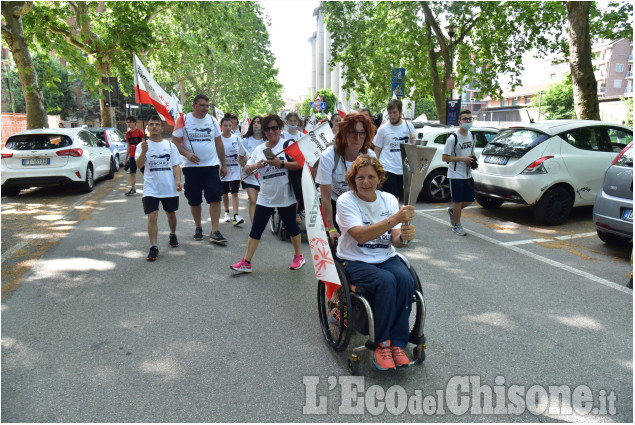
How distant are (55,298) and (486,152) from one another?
705cm

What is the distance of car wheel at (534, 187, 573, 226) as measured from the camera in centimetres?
775

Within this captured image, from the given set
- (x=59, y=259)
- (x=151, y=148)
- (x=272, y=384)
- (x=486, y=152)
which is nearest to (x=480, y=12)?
(x=486, y=152)

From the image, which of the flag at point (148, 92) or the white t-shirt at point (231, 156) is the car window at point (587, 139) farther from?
the flag at point (148, 92)

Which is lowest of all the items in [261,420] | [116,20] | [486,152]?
[261,420]

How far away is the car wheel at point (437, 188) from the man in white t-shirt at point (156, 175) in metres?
5.72

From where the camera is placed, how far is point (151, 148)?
6.11 metres

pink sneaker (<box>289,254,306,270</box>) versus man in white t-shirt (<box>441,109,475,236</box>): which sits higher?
man in white t-shirt (<box>441,109,475,236</box>)

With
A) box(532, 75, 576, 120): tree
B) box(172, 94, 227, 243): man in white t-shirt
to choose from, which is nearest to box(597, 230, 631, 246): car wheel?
box(172, 94, 227, 243): man in white t-shirt

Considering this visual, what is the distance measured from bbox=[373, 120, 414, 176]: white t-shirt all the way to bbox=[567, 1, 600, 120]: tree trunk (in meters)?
7.10

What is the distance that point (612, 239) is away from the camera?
21.7ft

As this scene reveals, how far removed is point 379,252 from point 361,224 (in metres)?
0.25

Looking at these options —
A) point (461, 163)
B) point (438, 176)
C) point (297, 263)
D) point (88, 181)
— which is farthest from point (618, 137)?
point (88, 181)

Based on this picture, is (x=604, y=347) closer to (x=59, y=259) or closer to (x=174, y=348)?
(x=174, y=348)

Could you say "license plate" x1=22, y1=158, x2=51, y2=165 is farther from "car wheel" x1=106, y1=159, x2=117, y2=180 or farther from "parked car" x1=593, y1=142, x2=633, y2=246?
"parked car" x1=593, y1=142, x2=633, y2=246
